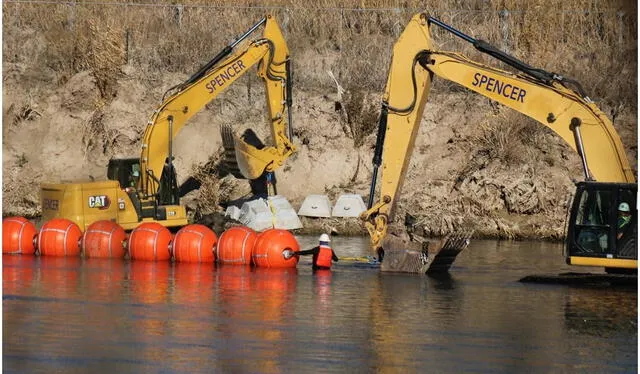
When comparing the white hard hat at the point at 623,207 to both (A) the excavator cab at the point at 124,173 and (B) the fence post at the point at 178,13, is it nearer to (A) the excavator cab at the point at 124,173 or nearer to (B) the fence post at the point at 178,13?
(A) the excavator cab at the point at 124,173

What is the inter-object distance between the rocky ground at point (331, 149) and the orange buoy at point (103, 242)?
31.8 feet

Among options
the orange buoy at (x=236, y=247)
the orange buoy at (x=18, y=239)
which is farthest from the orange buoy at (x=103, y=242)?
the orange buoy at (x=236, y=247)

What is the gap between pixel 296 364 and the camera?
18.8 m

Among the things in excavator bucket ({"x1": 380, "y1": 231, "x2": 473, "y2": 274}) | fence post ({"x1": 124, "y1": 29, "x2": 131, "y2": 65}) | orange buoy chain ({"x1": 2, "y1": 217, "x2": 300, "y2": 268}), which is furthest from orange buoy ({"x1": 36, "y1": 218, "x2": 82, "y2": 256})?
fence post ({"x1": 124, "y1": 29, "x2": 131, "y2": 65})

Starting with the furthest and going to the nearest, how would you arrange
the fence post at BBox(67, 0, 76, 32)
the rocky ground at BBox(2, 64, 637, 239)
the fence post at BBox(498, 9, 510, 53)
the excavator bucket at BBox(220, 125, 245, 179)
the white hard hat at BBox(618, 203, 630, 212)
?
the fence post at BBox(67, 0, 76, 32) → the fence post at BBox(498, 9, 510, 53) → the rocky ground at BBox(2, 64, 637, 239) → the excavator bucket at BBox(220, 125, 245, 179) → the white hard hat at BBox(618, 203, 630, 212)

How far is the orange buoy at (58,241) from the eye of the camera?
3400 cm

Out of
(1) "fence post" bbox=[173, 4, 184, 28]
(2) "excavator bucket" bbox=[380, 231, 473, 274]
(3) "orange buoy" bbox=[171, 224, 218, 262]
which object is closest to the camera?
(2) "excavator bucket" bbox=[380, 231, 473, 274]

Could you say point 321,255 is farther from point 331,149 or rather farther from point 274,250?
point 331,149

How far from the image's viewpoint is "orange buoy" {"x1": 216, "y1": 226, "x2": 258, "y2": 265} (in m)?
32.3

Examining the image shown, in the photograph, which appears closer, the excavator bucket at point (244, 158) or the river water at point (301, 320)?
the river water at point (301, 320)

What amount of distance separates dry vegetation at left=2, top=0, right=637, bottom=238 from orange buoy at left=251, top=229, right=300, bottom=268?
1028cm

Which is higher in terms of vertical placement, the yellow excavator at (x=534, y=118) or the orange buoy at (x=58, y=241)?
the yellow excavator at (x=534, y=118)

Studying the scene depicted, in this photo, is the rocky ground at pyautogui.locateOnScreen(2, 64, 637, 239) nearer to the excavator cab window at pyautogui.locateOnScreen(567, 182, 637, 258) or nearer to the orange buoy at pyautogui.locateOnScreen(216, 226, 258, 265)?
the orange buoy at pyautogui.locateOnScreen(216, 226, 258, 265)

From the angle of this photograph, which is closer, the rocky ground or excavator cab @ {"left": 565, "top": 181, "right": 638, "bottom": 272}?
excavator cab @ {"left": 565, "top": 181, "right": 638, "bottom": 272}
